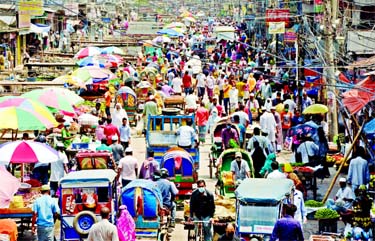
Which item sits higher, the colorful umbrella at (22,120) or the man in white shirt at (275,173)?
the colorful umbrella at (22,120)

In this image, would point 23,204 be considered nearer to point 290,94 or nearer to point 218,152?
point 218,152

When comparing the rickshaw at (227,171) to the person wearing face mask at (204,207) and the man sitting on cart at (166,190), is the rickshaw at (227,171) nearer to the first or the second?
the man sitting on cart at (166,190)

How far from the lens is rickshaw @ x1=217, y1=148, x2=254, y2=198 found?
66.0 ft

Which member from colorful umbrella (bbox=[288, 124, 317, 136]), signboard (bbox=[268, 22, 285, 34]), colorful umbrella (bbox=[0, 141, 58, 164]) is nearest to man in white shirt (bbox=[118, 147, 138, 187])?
colorful umbrella (bbox=[0, 141, 58, 164])

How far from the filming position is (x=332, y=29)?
27.3m

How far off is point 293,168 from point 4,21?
28229 mm

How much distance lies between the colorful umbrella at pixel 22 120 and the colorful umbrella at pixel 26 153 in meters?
1.62

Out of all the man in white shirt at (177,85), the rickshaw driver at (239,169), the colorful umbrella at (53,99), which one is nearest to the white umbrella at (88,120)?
the colorful umbrella at (53,99)

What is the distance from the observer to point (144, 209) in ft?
55.7

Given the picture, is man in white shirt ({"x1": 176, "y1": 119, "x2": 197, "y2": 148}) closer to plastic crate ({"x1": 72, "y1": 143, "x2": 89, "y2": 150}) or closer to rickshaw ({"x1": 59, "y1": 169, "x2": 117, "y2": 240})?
plastic crate ({"x1": 72, "y1": 143, "x2": 89, "y2": 150})

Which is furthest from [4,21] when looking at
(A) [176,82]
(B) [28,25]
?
(A) [176,82]

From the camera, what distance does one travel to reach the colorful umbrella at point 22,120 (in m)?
21.0

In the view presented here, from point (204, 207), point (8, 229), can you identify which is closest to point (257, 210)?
point (204, 207)

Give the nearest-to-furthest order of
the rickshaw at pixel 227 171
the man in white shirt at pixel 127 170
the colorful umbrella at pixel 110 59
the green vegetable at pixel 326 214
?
the green vegetable at pixel 326 214 → the rickshaw at pixel 227 171 → the man in white shirt at pixel 127 170 → the colorful umbrella at pixel 110 59
